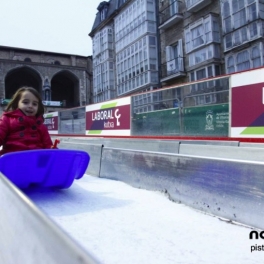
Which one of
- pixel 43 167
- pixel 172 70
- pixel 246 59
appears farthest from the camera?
pixel 172 70

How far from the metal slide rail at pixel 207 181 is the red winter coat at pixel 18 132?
3.54 ft

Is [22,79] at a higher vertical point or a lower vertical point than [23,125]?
higher

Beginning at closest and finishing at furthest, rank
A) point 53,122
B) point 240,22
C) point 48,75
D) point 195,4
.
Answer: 1. point 53,122
2. point 240,22
3. point 195,4
4. point 48,75

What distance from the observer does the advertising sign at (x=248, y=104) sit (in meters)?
5.04

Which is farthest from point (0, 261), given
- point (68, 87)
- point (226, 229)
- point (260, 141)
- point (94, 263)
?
point (68, 87)

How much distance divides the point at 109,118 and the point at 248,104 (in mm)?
4961

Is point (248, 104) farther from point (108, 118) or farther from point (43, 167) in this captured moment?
point (108, 118)

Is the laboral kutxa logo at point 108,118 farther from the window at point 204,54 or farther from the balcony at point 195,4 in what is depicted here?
the balcony at point 195,4

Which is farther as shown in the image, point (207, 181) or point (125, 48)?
point (125, 48)

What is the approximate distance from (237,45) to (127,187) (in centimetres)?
1373

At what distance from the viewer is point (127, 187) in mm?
Result: 2955

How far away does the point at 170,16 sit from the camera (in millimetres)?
19672

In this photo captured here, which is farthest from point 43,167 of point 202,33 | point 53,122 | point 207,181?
point 202,33

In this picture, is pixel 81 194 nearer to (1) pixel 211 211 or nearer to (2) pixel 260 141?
(1) pixel 211 211
